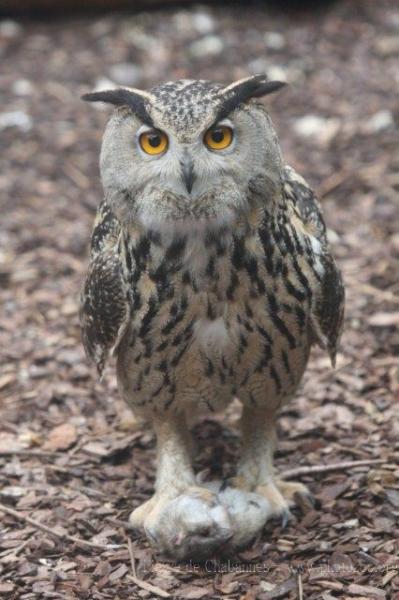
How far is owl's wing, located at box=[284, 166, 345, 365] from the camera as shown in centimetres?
397

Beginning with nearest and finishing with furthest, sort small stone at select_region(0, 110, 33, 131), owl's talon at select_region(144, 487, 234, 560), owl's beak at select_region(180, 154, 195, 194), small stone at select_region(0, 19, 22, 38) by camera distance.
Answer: owl's beak at select_region(180, 154, 195, 194) < owl's talon at select_region(144, 487, 234, 560) < small stone at select_region(0, 110, 33, 131) < small stone at select_region(0, 19, 22, 38)

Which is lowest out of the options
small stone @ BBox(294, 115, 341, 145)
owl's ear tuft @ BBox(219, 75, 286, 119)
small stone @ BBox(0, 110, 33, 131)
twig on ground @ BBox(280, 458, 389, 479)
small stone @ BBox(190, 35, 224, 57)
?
twig on ground @ BBox(280, 458, 389, 479)

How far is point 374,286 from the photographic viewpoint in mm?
5746

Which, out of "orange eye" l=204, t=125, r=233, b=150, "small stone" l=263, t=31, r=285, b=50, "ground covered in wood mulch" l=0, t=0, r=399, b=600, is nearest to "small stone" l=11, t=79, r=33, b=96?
"ground covered in wood mulch" l=0, t=0, r=399, b=600

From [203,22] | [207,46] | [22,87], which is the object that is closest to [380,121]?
[207,46]

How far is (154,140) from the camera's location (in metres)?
3.45

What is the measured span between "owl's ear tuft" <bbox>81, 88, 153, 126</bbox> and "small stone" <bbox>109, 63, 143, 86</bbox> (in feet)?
15.7

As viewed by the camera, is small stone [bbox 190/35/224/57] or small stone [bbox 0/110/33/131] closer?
small stone [bbox 0/110/33/131]

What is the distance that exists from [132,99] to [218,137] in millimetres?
324

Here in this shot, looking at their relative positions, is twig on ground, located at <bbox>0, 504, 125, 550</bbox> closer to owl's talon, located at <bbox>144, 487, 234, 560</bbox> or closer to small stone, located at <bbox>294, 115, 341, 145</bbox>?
owl's talon, located at <bbox>144, 487, 234, 560</bbox>

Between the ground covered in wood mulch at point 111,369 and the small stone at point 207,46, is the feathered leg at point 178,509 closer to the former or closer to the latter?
the ground covered in wood mulch at point 111,369

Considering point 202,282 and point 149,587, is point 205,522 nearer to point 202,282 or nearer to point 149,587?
point 149,587

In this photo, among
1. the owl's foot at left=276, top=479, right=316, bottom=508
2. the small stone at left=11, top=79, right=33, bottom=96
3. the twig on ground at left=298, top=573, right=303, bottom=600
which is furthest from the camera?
the small stone at left=11, top=79, right=33, bottom=96

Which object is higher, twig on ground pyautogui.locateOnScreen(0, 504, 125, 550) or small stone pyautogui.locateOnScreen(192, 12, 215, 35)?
small stone pyautogui.locateOnScreen(192, 12, 215, 35)
